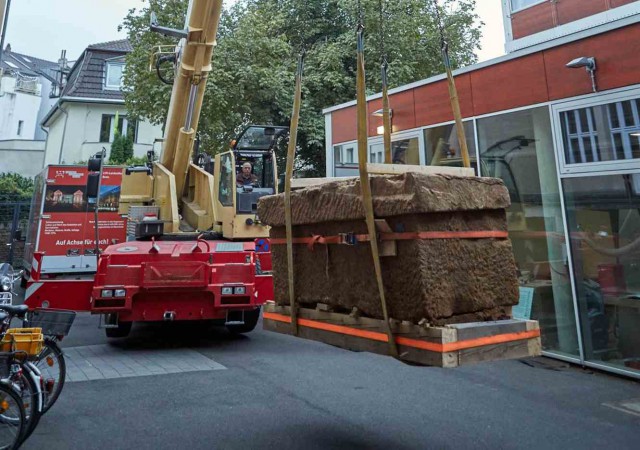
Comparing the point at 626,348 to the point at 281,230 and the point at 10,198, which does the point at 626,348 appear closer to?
the point at 281,230

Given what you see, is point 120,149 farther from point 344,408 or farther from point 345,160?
point 344,408

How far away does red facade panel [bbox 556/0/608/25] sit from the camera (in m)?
9.71

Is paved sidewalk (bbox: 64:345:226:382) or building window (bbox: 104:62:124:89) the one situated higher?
building window (bbox: 104:62:124:89)

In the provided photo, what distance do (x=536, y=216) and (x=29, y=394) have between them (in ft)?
20.5

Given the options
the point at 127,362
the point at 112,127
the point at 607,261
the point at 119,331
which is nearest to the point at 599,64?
A: the point at 607,261

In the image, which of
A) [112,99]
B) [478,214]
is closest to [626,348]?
[478,214]

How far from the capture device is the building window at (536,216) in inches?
246

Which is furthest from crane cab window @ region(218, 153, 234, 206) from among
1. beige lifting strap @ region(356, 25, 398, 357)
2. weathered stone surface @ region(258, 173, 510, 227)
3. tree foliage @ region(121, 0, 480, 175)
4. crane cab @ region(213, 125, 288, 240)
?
tree foliage @ region(121, 0, 480, 175)

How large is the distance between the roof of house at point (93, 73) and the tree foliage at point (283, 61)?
35.5 feet

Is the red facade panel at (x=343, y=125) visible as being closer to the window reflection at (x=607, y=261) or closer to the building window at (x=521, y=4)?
the window reflection at (x=607, y=261)

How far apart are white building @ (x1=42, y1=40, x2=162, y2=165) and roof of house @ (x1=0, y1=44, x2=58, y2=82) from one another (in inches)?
719

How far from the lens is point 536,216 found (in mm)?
6574

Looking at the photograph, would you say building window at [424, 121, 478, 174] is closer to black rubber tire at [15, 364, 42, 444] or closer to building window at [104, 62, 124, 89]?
black rubber tire at [15, 364, 42, 444]

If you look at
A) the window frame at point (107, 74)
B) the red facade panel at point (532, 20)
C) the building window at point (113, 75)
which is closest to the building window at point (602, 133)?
the red facade panel at point (532, 20)
